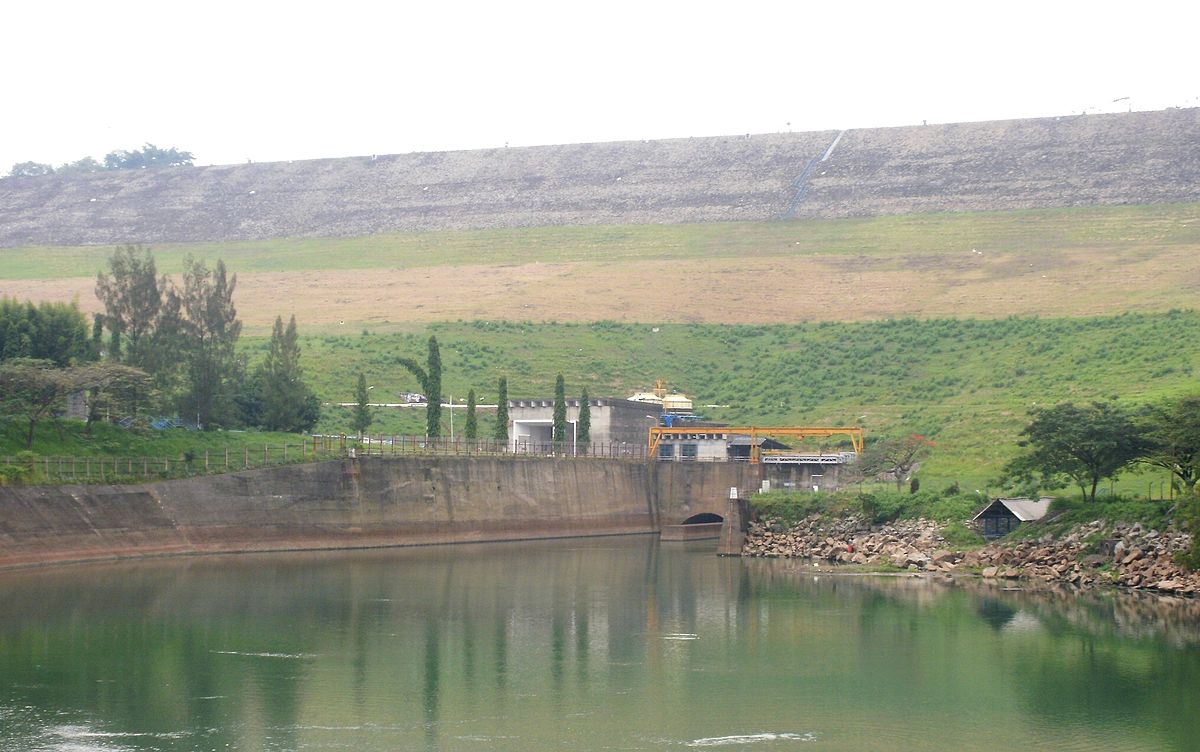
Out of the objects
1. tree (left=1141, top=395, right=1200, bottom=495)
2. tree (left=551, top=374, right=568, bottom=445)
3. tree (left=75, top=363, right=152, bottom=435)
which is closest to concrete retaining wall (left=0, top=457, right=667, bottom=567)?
tree (left=551, top=374, right=568, bottom=445)

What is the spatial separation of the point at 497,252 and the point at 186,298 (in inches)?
2679

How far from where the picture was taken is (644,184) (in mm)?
157000

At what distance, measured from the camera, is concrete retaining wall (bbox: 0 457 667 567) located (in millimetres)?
60500

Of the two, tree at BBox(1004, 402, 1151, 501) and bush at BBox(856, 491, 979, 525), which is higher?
tree at BBox(1004, 402, 1151, 501)

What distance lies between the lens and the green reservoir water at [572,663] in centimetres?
3444

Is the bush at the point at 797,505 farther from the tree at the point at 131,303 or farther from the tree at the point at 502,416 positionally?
the tree at the point at 131,303

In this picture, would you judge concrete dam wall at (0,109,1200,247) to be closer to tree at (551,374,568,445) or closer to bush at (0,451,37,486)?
tree at (551,374,568,445)

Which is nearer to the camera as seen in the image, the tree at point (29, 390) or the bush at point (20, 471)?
the bush at point (20, 471)

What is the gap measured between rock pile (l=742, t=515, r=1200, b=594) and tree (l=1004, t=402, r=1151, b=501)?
349 centimetres

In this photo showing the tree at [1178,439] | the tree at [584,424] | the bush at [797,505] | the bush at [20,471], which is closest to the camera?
the bush at [20,471]

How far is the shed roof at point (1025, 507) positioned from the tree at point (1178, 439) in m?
4.54

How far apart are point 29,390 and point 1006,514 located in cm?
4119

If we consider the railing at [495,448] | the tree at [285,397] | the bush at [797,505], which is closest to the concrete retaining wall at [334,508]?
the railing at [495,448]

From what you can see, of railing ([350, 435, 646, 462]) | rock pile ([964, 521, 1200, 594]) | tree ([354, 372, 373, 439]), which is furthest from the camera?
tree ([354, 372, 373, 439])
